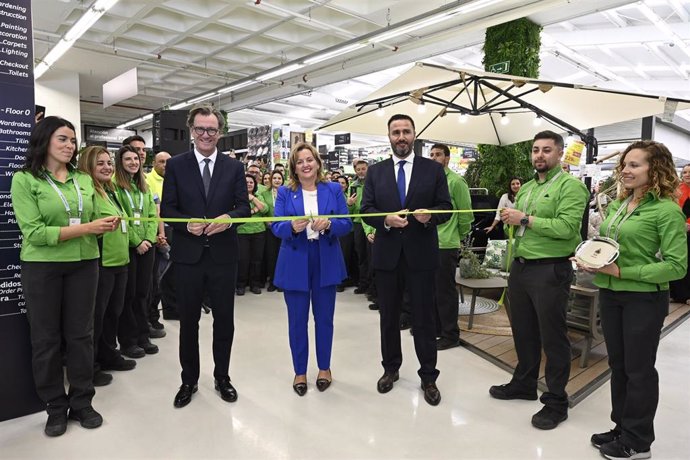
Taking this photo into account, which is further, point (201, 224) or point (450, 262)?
point (450, 262)

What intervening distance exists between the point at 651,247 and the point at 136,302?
12.8 ft

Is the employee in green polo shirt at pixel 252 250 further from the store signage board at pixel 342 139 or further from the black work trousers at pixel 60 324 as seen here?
the store signage board at pixel 342 139

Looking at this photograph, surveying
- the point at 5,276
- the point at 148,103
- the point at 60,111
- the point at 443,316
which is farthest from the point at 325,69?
the point at 5,276

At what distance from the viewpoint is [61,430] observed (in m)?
2.70

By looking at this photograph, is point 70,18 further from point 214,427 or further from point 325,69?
point 214,427

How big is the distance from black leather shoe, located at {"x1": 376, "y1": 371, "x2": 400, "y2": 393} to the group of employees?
0.04ft

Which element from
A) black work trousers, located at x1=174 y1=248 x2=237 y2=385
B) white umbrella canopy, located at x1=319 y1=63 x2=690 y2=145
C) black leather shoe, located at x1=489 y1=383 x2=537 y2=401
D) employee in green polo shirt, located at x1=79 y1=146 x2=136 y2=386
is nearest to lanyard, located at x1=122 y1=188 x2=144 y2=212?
employee in green polo shirt, located at x1=79 y1=146 x2=136 y2=386

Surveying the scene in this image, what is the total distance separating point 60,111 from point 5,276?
34.7 feet

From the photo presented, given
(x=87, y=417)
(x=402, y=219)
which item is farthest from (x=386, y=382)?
(x=87, y=417)

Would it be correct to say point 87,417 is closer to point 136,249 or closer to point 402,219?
point 136,249

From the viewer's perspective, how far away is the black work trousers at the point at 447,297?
431 centimetres

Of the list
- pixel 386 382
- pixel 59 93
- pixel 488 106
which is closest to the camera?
pixel 386 382

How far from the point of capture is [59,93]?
11555mm

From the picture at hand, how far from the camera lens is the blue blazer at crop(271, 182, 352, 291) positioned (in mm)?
3176
